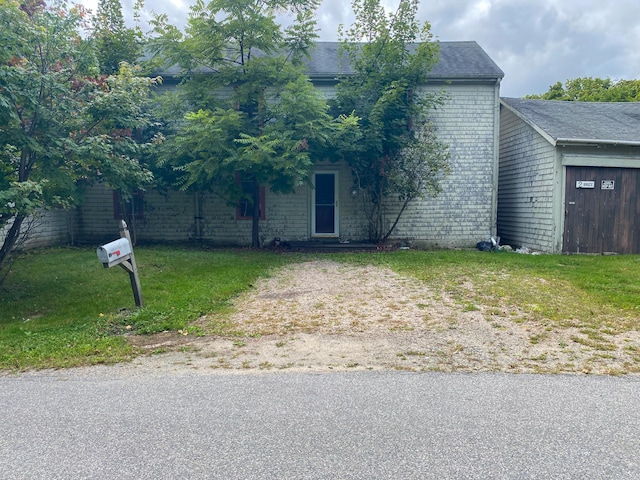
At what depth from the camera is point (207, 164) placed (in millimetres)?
9930

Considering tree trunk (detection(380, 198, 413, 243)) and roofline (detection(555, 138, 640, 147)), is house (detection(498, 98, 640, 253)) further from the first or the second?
tree trunk (detection(380, 198, 413, 243))

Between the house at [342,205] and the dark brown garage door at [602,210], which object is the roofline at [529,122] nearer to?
the house at [342,205]

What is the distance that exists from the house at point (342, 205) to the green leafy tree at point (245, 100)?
6.22ft

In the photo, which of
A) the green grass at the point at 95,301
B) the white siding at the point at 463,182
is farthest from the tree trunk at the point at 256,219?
the white siding at the point at 463,182

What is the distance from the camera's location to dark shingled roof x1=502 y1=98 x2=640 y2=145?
→ 10570 mm

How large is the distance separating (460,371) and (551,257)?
26.2 ft

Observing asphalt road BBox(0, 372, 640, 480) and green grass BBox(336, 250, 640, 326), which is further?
green grass BBox(336, 250, 640, 326)

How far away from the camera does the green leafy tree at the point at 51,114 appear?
5.73 metres

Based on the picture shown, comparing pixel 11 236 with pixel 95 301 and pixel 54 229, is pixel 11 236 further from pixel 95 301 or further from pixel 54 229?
pixel 54 229

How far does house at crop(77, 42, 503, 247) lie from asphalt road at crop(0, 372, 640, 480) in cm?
950

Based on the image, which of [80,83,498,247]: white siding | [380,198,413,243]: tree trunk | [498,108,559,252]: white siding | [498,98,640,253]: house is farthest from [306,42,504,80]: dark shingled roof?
[380,198,413,243]: tree trunk

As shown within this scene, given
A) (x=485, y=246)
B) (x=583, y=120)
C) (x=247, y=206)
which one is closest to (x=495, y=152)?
→ (x=583, y=120)

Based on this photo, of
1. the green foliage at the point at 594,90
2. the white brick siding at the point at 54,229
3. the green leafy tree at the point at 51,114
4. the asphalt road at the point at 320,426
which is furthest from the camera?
the green foliage at the point at 594,90

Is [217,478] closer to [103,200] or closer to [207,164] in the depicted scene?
[207,164]
